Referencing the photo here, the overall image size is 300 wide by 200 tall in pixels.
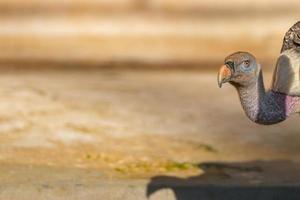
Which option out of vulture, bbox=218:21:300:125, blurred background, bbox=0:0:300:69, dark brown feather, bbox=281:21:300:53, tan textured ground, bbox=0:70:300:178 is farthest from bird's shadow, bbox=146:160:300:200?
blurred background, bbox=0:0:300:69

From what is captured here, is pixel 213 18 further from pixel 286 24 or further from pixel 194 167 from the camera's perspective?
pixel 194 167

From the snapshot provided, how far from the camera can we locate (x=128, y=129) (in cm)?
646

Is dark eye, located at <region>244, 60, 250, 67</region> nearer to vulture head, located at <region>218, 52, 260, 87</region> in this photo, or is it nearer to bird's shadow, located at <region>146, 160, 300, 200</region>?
vulture head, located at <region>218, 52, 260, 87</region>

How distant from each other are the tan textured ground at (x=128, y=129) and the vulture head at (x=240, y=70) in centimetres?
141

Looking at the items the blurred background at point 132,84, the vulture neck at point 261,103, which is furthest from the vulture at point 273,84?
the blurred background at point 132,84

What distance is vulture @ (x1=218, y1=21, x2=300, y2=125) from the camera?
4.13m

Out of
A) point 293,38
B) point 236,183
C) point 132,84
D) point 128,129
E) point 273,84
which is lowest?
point 236,183

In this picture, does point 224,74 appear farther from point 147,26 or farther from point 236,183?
point 147,26

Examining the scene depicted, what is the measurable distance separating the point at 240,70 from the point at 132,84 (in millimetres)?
4277

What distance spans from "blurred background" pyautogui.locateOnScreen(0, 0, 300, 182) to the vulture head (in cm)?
143

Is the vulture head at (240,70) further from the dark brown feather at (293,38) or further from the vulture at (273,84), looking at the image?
the dark brown feather at (293,38)

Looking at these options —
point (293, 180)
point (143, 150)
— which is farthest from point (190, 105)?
point (293, 180)

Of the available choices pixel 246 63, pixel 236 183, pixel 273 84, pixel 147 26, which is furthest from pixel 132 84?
pixel 246 63

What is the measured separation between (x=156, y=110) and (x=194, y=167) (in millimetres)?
1577
